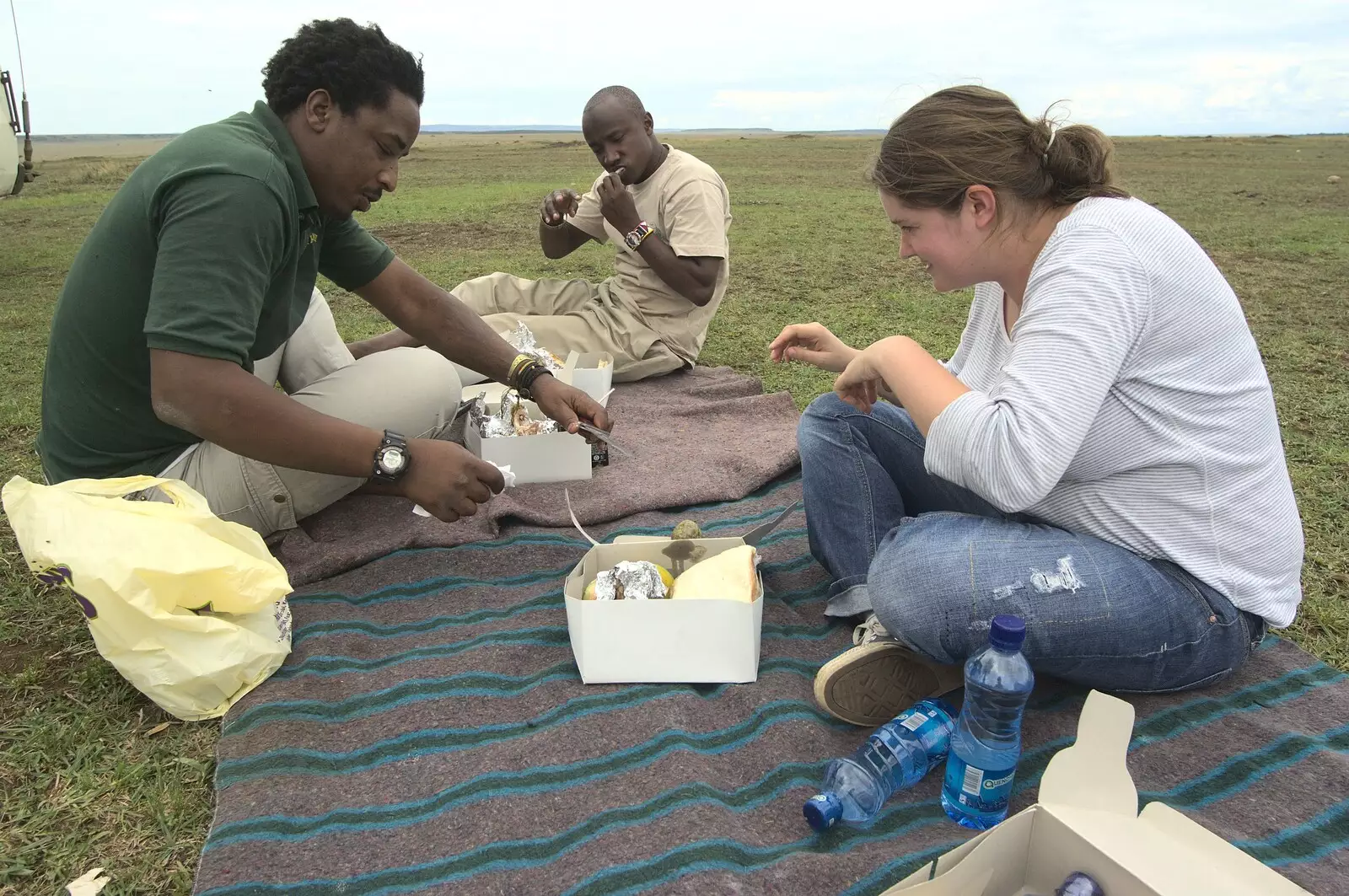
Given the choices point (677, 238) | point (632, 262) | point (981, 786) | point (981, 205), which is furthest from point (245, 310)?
point (632, 262)

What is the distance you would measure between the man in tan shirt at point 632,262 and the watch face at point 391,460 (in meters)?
1.98

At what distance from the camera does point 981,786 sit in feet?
5.97

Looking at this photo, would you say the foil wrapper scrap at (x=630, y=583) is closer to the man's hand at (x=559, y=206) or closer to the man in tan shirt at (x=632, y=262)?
the man in tan shirt at (x=632, y=262)

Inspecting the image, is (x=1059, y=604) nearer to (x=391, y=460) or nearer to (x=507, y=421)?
(x=391, y=460)

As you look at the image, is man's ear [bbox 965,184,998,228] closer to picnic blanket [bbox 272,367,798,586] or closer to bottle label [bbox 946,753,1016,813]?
bottle label [bbox 946,753,1016,813]

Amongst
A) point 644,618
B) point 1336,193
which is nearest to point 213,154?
point 644,618

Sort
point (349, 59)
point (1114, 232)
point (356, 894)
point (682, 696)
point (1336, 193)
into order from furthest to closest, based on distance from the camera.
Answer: point (1336, 193) → point (349, 59) → point (682, 696) → point (1114, 232) → point (356, 894)

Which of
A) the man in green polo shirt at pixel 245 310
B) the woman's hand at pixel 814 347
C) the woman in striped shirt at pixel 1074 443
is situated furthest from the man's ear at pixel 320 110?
the woman in striped shirt at pixel 1074 443

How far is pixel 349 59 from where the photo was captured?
8.30ft

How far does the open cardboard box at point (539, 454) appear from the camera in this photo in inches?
138

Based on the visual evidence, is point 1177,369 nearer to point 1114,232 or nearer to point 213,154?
point 1114,232

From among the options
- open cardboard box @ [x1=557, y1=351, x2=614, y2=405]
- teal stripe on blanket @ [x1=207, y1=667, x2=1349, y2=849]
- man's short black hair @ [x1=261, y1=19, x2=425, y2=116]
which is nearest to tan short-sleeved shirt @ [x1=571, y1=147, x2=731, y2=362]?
open cardboard box @ [x1=557, y1=351, x2=614, y2=405]

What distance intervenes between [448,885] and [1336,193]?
57.3ft

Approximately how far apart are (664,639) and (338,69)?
1.75 m
